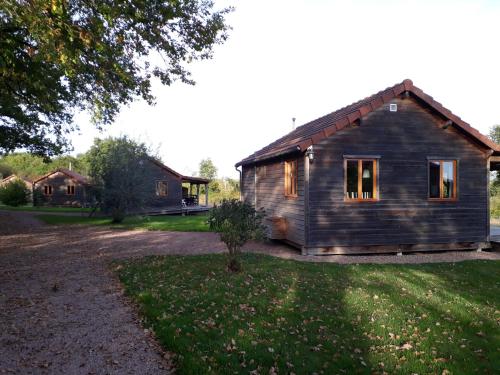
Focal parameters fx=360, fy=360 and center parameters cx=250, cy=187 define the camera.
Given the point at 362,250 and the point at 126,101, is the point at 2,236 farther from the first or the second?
the point at 362,250

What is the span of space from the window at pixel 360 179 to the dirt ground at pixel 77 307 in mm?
1992

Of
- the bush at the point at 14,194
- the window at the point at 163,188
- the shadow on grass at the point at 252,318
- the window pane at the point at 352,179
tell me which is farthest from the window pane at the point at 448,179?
the bush at the point at 14,194

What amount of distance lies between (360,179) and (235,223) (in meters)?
5.46

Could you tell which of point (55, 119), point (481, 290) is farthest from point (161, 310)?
point (55, 119)

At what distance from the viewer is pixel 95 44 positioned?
700 cm

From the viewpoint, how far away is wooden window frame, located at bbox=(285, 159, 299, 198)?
477 inches

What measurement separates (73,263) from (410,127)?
11271mm

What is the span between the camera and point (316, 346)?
4.82 meters

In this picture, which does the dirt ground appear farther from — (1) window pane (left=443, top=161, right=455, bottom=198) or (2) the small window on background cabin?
(2) the small window on background cabin

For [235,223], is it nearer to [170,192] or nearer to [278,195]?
[278,195]

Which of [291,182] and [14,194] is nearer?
[291,182]

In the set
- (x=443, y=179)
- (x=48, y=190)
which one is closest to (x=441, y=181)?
(x=443, y=179)

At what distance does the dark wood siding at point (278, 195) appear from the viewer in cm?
1166

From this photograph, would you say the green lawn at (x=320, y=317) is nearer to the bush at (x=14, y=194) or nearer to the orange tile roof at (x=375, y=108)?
the orange tile roof at (x=375, y=108)
